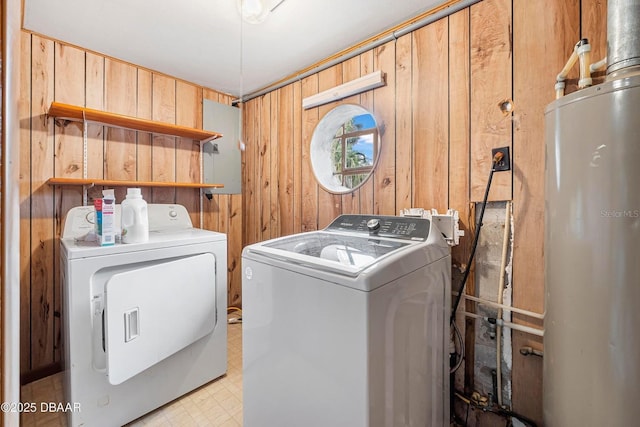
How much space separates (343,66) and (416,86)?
0.63 m

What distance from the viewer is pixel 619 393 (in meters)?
0.85

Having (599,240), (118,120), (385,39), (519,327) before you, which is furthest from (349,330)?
(118,120)

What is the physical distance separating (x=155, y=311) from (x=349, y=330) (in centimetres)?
114

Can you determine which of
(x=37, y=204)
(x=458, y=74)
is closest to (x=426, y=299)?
(x=458, y=74)

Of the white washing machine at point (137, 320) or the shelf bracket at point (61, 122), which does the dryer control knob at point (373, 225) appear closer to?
the white washing machine at point (137, 320)

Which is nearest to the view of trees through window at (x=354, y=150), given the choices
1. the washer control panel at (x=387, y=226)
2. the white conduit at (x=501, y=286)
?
the washer control panel at (x=387, y=226)

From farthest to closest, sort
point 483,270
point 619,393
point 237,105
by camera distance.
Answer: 1. point 237,105
2. point 483,270
3. point 619,393

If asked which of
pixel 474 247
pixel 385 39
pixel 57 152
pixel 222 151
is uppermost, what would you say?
pixel 385 39

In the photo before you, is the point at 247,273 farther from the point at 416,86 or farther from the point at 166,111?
the point at 166,111

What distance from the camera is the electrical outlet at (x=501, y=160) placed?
1.36 metres

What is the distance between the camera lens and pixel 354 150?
218 centimetres

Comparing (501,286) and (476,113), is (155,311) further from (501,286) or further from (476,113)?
(476,113)

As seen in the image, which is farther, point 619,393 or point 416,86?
point 416,86

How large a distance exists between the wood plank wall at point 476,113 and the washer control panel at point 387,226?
28 cm
